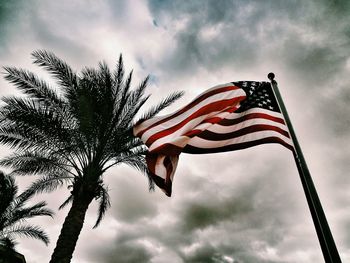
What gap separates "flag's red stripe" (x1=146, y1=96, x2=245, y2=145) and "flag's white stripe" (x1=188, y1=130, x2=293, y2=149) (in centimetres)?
40

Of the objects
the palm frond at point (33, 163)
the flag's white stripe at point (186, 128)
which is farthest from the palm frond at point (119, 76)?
the flag's white stripe at point (186, 128)

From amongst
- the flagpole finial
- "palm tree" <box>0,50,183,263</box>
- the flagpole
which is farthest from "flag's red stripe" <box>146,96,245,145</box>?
"palm tree" <box>0,50,183,263</box>

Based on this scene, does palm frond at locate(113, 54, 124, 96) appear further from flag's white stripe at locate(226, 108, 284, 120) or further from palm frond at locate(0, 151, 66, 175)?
flag's white stripe at locate(226, 108, 284, 120)

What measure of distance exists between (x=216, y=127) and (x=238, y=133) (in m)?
0.39

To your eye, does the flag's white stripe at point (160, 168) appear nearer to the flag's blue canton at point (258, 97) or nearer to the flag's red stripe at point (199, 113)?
the flag's red stripe at point (199, 113)

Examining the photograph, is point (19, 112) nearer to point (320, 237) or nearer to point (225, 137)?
point (225, 137)

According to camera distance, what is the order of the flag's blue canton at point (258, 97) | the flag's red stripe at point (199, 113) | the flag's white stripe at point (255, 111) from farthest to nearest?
the flag's red stripe at point (199, 113) → the flag's blue canton at point (258, 97) → the flag's white stripe at point (255, 111)

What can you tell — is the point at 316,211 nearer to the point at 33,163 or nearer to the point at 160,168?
the point at 160,168

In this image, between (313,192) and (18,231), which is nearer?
(313,192)

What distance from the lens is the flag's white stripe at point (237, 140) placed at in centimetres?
405

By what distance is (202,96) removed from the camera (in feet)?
16.9

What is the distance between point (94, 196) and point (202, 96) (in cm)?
555

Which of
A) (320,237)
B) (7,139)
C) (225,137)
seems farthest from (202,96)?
(7,139)

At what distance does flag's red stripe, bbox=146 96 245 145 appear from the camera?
4.66 m
